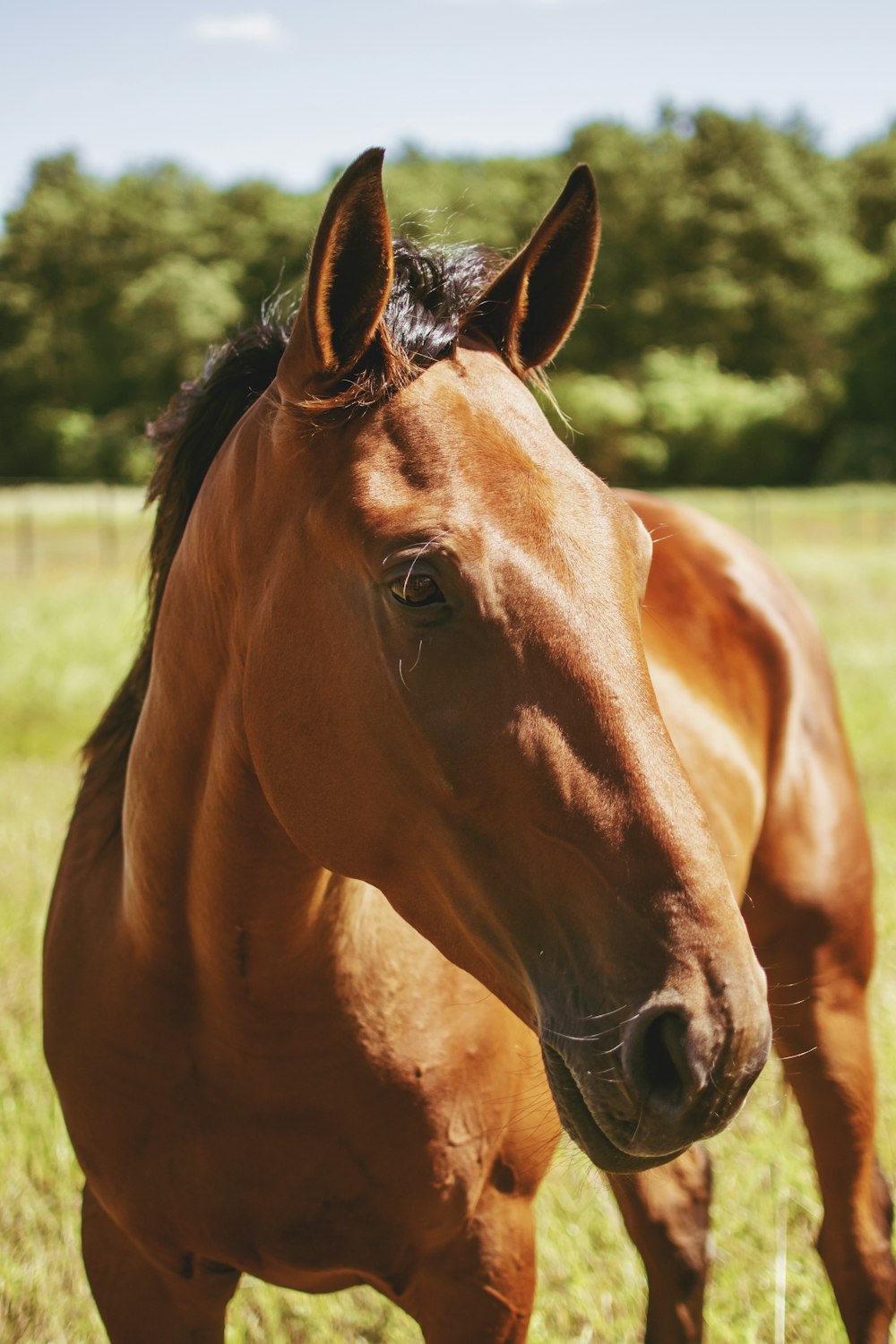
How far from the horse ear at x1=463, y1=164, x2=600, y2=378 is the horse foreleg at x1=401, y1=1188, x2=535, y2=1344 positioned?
1.56 meters

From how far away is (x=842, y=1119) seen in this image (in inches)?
116

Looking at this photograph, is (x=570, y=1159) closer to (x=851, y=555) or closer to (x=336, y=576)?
(x=336, y=576)

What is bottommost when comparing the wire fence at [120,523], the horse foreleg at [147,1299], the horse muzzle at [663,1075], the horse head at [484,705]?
the wire fence at [120,523]

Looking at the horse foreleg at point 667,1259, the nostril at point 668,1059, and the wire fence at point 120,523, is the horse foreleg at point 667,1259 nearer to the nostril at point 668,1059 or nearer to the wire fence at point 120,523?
the nostril at point 668,1059

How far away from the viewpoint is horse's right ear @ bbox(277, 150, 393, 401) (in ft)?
4.81

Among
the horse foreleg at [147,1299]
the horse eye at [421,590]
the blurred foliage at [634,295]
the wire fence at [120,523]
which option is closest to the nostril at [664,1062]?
the horse eye at [421,590]

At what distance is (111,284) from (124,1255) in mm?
44982

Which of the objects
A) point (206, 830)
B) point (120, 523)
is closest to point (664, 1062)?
point (206, 830)

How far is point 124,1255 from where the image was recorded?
216 centimetres

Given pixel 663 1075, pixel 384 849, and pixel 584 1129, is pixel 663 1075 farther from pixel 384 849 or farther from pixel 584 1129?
pixel 384 849

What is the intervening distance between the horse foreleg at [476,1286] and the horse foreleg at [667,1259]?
2.73 ft

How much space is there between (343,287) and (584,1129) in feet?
3.92

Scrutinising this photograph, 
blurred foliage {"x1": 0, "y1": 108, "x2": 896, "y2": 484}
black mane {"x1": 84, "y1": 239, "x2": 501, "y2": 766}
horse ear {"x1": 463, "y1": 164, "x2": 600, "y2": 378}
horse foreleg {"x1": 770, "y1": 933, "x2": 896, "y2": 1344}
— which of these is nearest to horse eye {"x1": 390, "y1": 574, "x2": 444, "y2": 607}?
black mane {"x1": 84, "y1": 239, "x2": 501, "y2": 766}

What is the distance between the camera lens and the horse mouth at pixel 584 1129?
51.6 inches
